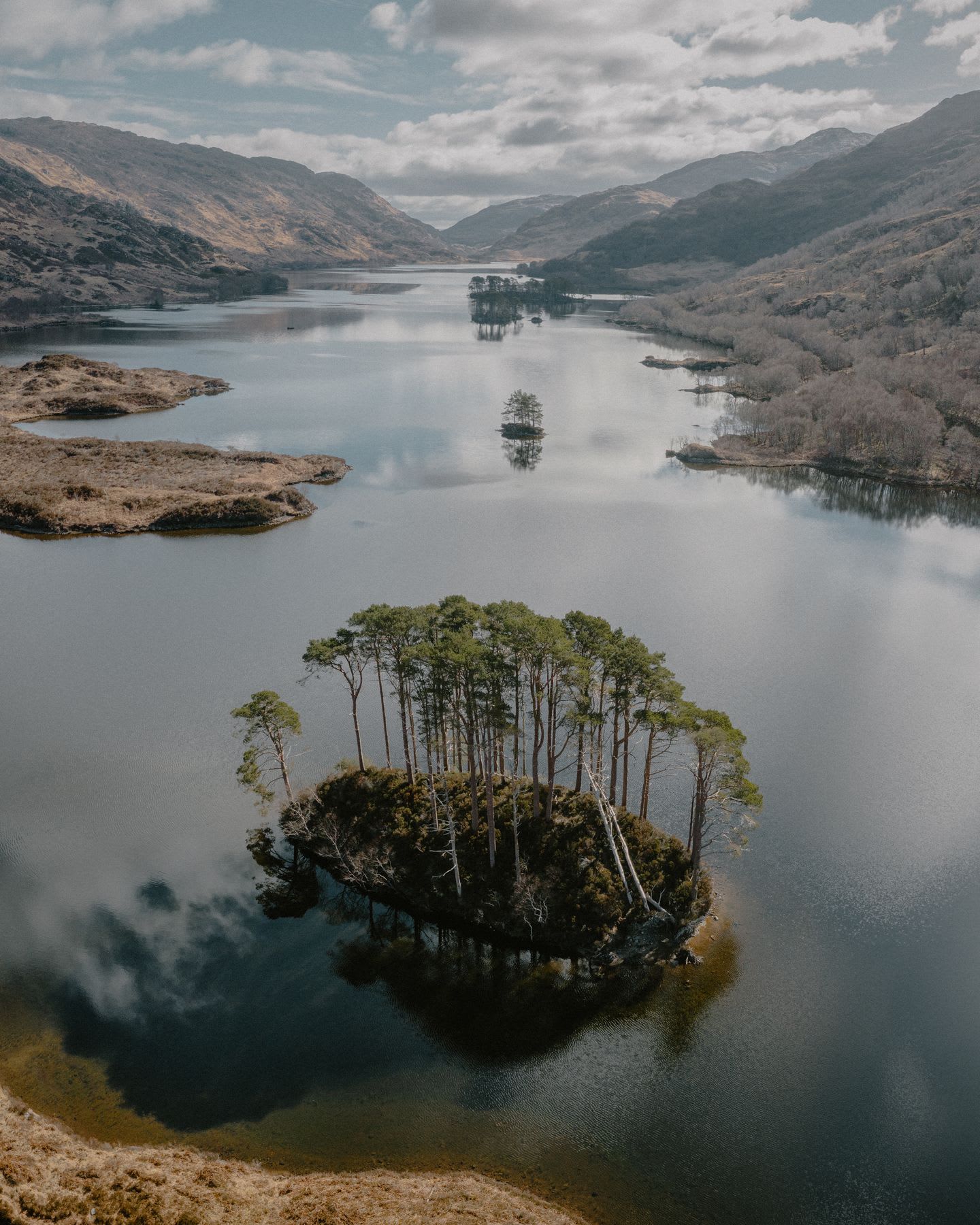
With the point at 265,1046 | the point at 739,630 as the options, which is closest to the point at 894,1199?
the point at 265,1046

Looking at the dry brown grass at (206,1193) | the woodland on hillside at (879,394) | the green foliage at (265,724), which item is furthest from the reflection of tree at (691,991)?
the woodland on hillside at (879,394)

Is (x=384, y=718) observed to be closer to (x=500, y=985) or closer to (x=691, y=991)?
(x=500, y=985)

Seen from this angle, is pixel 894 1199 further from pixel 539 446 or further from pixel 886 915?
pixel 539 446

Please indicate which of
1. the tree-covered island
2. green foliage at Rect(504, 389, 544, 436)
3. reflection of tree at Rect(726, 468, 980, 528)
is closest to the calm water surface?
the tree-covered island

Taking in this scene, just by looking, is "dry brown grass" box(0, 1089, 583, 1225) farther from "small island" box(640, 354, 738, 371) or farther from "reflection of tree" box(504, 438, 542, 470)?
"small island" box(640, 354, 738, 371)

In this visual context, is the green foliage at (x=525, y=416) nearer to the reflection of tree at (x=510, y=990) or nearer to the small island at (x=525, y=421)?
the small island at (x=525, y=421)
